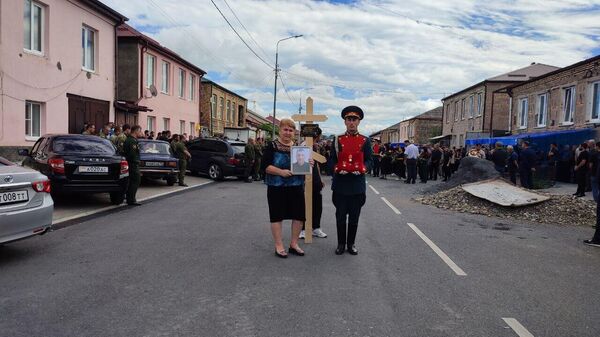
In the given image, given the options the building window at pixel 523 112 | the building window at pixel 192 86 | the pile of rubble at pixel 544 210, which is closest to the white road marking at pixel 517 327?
the pile of rubble at pixel 544 210

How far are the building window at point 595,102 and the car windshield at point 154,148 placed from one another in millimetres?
18104

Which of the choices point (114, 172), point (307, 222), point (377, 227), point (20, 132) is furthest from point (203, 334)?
point (20, 132)

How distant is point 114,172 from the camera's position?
33.6ft

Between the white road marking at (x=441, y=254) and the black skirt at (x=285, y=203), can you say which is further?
the black skirt at (x=285, y=203)

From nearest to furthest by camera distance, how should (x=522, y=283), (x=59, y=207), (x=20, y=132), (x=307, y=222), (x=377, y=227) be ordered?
1. (x=522, y=283)
2. (x=307, y=222)
3. (x=377, y=227)
4. (x=59, y=207)
5. (x=20, y=132)

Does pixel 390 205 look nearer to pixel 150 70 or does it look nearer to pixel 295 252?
pixel 295 252

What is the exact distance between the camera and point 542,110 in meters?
27.2

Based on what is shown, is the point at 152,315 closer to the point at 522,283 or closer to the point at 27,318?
the point at 27,318

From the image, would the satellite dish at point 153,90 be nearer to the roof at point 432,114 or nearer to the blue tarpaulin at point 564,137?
the blue tarpaulin at point 564,137

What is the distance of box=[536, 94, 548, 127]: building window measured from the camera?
87.2ft

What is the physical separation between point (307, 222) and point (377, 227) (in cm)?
222

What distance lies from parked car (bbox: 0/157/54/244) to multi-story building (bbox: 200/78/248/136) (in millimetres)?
32059

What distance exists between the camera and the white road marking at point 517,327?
13.0 feet

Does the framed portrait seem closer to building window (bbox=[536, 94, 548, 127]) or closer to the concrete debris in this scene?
the concrete debris
